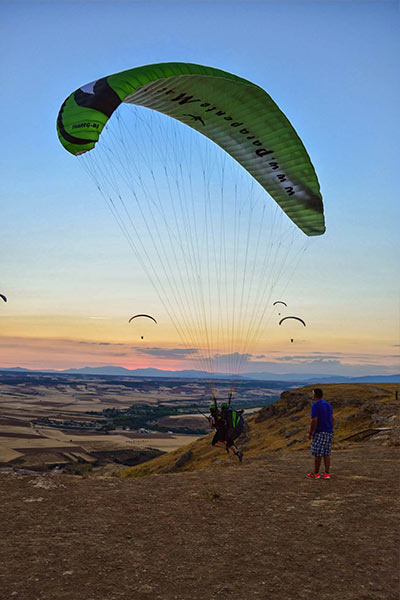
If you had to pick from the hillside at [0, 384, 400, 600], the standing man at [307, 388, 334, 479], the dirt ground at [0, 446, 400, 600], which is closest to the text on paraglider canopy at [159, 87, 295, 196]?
the standing man at [307, 388, 334, 479]

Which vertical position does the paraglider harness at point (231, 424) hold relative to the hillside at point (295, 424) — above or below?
above

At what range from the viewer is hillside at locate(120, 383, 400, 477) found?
27.0 metres

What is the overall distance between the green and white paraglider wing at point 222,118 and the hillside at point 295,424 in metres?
10.8

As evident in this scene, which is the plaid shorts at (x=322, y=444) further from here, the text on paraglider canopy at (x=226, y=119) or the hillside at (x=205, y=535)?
the text on paraglider canopy at (x=226, y=119)

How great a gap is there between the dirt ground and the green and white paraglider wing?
8.56 meters

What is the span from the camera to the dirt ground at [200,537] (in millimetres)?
5746

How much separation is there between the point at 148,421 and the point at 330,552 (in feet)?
501

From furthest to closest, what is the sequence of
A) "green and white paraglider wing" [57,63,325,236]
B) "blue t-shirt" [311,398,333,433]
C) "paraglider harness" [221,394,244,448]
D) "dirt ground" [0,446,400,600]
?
"paraglider harness" [221,394,244,448]
"green and white paraglider wing" [57,63,325,236]
"blue t-shirt" [311,398,333,433]
"dirt ground" [0,446,400,600]

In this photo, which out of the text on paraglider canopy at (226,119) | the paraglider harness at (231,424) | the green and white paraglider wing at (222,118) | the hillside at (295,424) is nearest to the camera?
the green and white paraglider wing at (222,118)

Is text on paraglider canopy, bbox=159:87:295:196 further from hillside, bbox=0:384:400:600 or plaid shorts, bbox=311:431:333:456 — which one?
hillside, bbox=0:384:400:600

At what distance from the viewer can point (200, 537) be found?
7.36m

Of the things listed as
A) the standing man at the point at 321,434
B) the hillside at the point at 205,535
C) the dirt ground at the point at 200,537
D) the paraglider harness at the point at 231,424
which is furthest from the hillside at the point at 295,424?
the dirt ground at the point at 200,537

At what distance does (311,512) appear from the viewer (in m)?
8.48

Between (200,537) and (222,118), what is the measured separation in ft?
45.1
